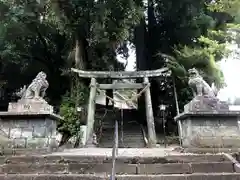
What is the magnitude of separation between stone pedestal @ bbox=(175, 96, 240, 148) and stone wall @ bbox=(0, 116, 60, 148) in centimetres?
326

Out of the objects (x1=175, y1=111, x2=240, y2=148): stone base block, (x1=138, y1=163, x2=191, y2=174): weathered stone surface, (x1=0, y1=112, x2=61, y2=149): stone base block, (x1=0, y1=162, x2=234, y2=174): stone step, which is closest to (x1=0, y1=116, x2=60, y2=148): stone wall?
(x1=0, y1=112, x2=61, y2=149): stone base block

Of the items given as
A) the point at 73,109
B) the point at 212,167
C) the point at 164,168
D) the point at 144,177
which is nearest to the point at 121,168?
the point at 144,177

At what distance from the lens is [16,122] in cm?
587

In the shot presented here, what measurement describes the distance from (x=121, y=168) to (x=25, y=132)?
2.66m

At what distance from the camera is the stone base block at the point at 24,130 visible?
5711 mm

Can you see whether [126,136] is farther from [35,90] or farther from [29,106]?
[29,106]

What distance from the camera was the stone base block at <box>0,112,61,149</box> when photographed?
5.71m

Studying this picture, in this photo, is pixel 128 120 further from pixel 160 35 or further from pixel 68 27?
pixel 68 27

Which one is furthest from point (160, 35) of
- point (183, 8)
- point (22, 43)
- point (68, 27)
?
point (22, 43)

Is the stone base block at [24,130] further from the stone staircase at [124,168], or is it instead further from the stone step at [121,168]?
the stone step at [121,168]

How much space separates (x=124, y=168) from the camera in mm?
4293

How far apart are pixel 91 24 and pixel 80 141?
573cm

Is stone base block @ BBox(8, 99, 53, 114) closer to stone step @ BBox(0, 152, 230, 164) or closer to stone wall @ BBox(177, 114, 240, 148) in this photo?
stone step @ BBox(0, 152, 230, 164)

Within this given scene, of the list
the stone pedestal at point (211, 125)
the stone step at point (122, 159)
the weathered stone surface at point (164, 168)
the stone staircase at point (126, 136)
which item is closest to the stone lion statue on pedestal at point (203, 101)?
the stone pedestal at point (211, 125)
